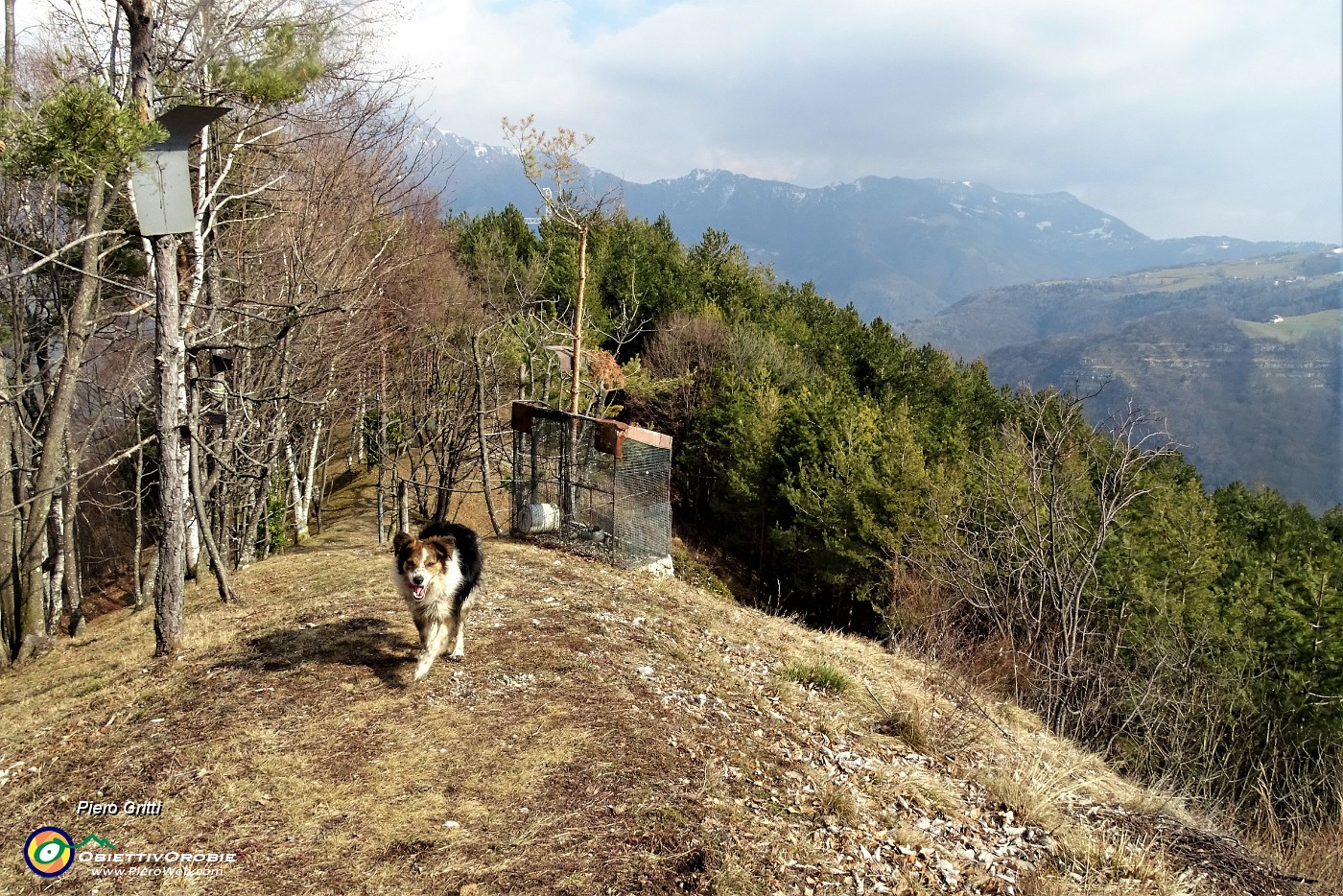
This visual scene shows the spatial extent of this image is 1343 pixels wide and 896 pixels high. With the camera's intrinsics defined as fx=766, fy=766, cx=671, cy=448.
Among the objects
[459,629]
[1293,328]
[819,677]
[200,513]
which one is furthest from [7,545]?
[1293,328]

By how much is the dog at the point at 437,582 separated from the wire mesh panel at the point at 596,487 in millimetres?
5388

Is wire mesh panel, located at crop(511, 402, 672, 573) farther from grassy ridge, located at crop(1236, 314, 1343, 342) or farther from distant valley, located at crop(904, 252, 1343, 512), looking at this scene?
→ grassy ridge, located at crop(1236, 314, 1343, 342)

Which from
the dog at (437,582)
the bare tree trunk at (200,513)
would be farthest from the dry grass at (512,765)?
the bare tree trunk at (200,513)

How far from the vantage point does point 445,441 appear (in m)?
15.9

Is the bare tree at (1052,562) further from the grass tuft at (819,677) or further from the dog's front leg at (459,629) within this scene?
the dog's front leg at (459,629)

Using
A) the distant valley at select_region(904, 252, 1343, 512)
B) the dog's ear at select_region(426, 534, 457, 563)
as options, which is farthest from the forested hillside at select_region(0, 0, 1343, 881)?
the distant valley at select_region(904, 252, 1343, 512)

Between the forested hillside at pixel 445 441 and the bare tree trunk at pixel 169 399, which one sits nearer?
the bare tree trunk at pixel 169 399

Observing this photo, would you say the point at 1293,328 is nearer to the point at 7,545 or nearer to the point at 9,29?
the point at 9,29

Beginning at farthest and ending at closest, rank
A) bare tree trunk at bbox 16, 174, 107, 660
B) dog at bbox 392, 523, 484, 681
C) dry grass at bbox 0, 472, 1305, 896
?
bare tree trunk at bbox 16, 174, 107, 660 → dog at bbox 392, 523, 484, 681 → dry grass at bbox 0, 472, 1305, 896

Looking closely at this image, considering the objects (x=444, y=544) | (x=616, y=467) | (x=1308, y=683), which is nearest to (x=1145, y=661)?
(x=1308, y=683)

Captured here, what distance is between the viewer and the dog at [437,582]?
624 centimetres

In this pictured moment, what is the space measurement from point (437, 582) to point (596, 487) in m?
6.72

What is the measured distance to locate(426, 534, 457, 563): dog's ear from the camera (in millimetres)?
6371

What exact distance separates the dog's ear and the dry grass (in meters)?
1.11
